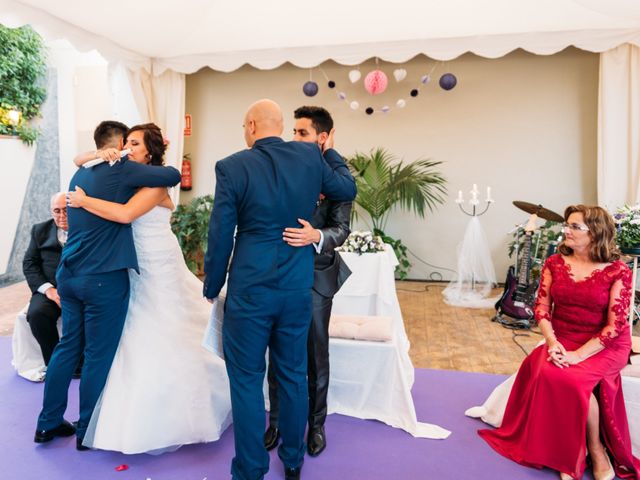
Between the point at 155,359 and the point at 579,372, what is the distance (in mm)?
1986

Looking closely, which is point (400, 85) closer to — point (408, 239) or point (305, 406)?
point (408, 239)

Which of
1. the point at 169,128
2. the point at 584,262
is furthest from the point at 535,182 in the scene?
the point at 169,128

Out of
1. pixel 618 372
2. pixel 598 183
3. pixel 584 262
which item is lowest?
pixel 618 372

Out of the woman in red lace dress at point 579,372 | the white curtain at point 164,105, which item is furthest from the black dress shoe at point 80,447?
the white curtain at point 164,105

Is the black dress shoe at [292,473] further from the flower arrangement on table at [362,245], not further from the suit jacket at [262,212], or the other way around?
the flower arrangement on table at [362,245]

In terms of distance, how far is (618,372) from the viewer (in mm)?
2387

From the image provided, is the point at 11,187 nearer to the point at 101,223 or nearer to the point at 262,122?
the point at 101,223

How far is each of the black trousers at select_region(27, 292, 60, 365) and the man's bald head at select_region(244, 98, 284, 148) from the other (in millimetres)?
2156

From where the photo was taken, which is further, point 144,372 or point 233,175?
point 144,372

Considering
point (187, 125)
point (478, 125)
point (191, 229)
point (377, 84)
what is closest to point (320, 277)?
point (377, 84)

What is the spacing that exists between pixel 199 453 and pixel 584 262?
2.11 m

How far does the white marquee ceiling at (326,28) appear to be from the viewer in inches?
180

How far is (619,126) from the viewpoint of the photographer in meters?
5.35

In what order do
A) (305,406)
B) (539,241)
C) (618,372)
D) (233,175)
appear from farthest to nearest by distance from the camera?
1. (539,241)
2. (618,372)
3. (305,406)
4. (233,175)
